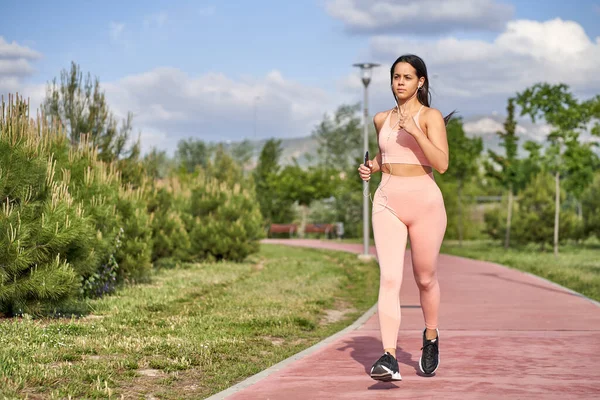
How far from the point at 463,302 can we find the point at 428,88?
7.47 meters

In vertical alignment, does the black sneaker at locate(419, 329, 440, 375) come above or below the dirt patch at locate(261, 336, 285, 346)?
above

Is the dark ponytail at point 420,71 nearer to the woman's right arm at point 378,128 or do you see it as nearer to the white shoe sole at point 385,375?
the woman's right arm at point 378,128

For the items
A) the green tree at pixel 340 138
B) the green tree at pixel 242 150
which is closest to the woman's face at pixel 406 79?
the green tree at pixel 340 138

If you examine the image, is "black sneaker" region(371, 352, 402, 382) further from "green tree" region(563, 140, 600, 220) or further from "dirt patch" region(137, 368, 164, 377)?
"green tree" region(563, 140, 600, 220)

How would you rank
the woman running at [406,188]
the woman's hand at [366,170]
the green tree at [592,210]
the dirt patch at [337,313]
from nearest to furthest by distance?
1. the woman running at [406,188]
2. the woman's hand at [366,170]
3. the dirt patch at [337,313]
4. the green tree at [592,210]

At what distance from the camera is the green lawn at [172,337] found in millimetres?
6926

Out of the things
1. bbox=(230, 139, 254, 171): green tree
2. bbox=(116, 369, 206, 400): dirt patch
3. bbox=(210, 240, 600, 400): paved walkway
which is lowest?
bbox=(116, 369, 206, 400): dirt patch

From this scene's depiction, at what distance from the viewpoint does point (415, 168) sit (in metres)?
6.68

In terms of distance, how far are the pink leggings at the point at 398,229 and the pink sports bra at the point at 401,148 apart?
5.0 inches

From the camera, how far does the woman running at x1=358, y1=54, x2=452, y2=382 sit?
6543 mm

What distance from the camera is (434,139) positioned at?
258 inches

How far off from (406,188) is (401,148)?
31 cm

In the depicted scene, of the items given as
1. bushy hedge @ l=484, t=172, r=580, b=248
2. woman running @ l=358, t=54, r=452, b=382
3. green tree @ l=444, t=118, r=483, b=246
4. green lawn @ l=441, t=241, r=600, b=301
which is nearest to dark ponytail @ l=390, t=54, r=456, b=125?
woman running @ l=358, t=54, r=452, b=382

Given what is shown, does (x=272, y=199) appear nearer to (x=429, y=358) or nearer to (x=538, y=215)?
(x=538, y=215)
